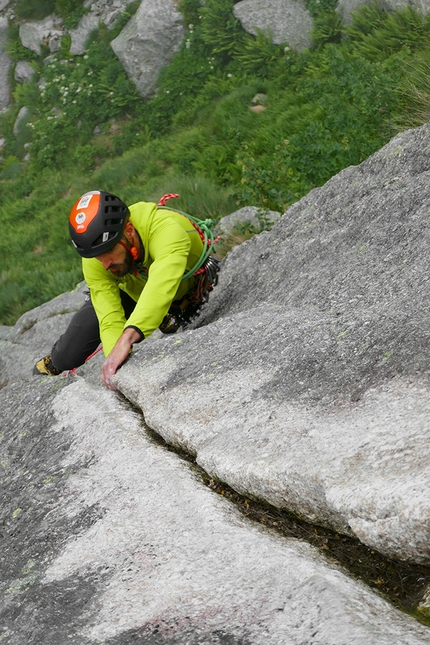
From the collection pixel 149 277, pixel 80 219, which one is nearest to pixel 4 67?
pixel 80 219

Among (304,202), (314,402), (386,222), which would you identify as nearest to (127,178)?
(304,202)

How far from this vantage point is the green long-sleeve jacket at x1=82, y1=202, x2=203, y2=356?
16.0 feet

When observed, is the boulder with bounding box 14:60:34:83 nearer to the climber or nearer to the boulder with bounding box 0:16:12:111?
the boulder with bounding box 0:16:12:111

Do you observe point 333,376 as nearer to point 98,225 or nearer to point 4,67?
point 98,225

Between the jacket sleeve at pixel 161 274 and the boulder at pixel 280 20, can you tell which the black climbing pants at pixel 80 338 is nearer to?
the jacket sleeve at pixel 161 274

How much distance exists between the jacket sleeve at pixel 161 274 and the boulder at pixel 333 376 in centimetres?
25

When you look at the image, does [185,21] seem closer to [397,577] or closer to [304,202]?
[304,202]

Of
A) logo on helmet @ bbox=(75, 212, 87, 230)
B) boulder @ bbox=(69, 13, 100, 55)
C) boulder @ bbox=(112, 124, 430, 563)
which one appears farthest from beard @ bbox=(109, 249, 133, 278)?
boulder @ bbox=(69, 13, 100, 55)

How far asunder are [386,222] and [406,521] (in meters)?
3.15

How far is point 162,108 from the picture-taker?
20141mm

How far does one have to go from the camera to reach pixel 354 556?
9.04ft

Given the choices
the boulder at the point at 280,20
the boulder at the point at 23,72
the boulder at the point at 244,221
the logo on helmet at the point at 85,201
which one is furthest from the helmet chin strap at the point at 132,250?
the boulder at the point at 23,72

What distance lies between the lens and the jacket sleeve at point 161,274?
4840mm

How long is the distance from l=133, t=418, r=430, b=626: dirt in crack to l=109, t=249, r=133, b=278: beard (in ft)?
8.46
